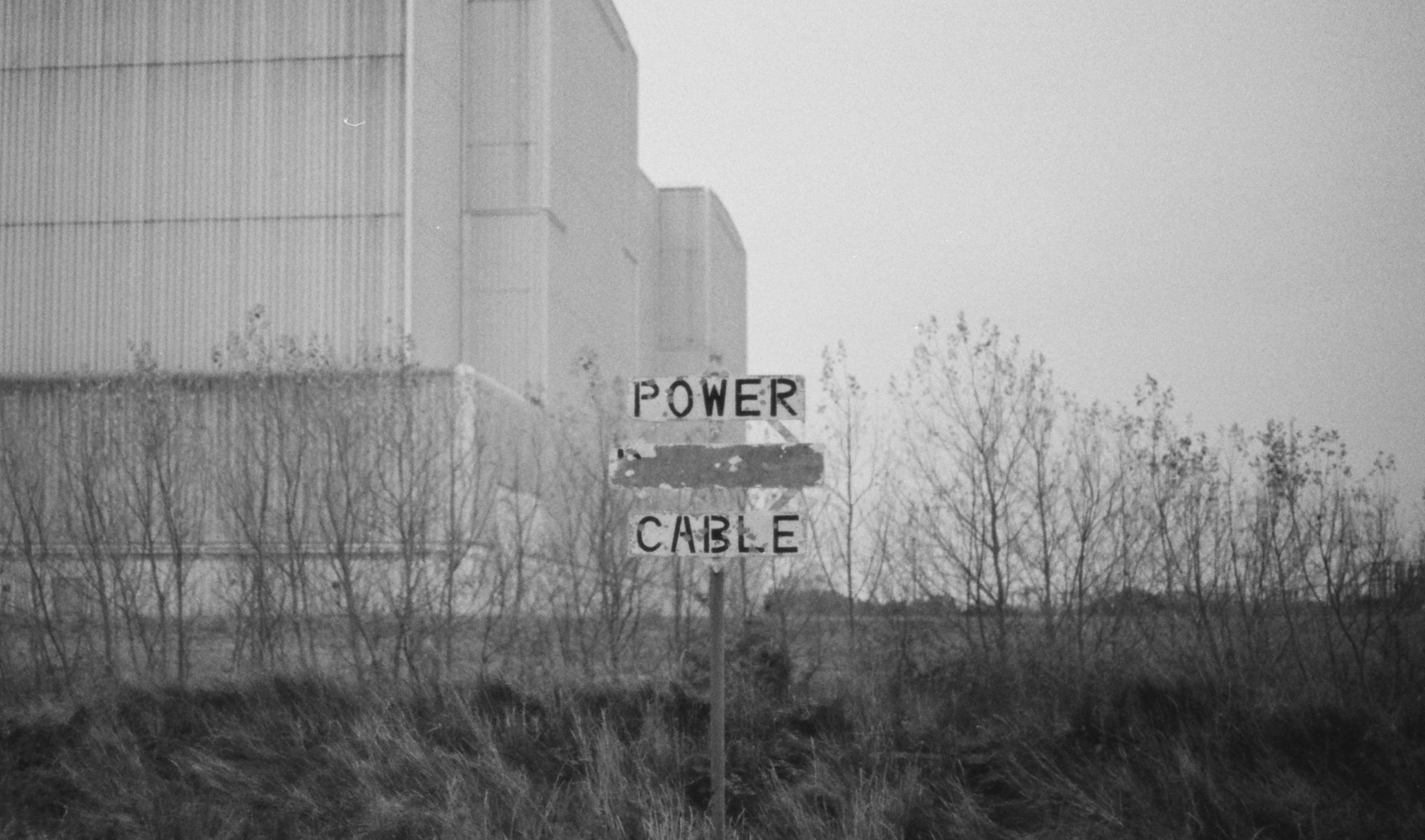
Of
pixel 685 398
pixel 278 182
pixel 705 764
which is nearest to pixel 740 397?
pixel 685 398

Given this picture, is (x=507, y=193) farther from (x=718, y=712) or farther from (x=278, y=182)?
(x=718, y=712)

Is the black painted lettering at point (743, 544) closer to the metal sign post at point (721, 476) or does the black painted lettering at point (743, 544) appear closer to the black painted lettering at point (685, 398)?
the metal sign post at point (721, 476)

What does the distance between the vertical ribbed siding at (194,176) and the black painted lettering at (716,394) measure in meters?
24.6

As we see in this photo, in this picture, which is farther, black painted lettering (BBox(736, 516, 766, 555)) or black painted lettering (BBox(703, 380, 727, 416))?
black painted lettering (BBox(703, 380, 727, 416))

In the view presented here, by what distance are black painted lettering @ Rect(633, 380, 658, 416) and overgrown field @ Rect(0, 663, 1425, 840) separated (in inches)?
146

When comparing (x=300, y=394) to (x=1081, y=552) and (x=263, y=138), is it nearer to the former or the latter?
(x=263, y=138)

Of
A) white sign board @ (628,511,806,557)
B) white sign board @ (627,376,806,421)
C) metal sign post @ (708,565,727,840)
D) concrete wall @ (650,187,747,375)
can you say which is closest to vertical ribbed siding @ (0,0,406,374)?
concrete wall @ (650,187,747,375)

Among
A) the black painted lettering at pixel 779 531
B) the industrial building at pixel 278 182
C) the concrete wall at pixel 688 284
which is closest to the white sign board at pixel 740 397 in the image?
the black painted lettering at pixel 779 531

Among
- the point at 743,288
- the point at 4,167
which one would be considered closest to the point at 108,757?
the point at 4,167

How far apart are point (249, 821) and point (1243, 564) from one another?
463 inches

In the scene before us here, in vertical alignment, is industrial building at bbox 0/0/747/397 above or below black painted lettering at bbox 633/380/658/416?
above

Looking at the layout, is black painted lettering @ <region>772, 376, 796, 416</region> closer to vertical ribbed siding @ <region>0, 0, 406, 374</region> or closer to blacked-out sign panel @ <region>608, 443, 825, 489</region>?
blacked-out sign panel @ <region>608, 443, 825, 489</region>

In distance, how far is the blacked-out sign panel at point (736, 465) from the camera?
10.2 metres

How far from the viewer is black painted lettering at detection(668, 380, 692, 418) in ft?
33.5
